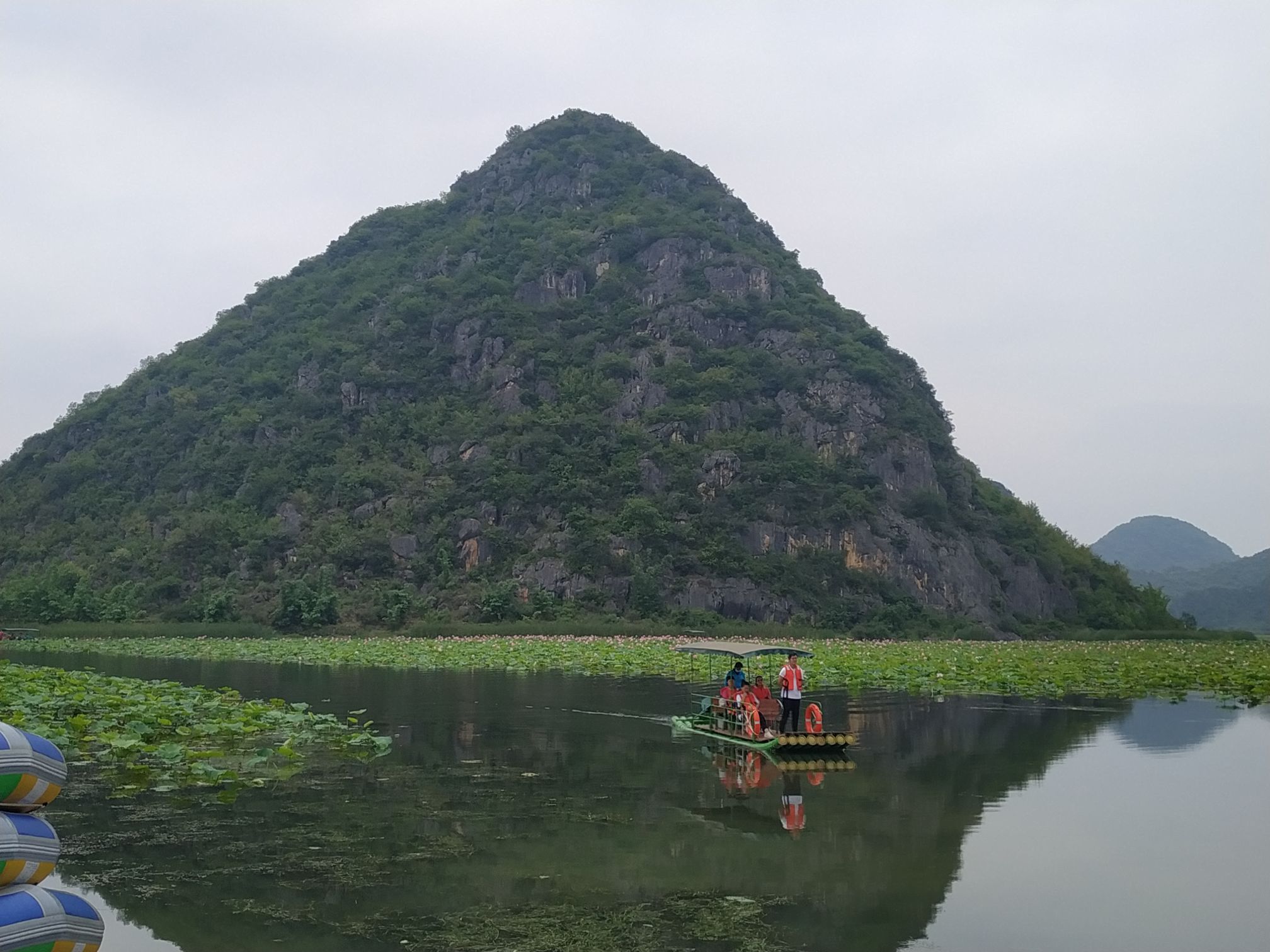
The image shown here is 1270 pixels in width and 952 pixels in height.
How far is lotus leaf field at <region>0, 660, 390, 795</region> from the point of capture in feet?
53.4

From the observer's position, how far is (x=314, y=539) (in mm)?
76062

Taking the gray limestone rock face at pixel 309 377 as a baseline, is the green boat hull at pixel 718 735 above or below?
below

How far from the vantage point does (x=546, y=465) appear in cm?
7969

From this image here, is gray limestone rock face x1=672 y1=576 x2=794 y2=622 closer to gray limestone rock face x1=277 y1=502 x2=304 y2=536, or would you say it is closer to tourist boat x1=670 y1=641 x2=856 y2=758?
gray limestone rock face x1=277 y1=502 x2=304 y2=536

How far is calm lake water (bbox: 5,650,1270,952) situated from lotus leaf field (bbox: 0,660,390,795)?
0.87 meters

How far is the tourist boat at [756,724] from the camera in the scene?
18.6 metres

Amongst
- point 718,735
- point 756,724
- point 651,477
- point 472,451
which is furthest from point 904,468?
point 756,724

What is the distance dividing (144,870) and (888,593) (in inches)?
2584

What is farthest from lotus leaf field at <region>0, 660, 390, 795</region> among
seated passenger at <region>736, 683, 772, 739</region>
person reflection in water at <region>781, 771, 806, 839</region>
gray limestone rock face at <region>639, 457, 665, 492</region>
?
gray limestone rock face at <region>639, 457, 665, 492</region>

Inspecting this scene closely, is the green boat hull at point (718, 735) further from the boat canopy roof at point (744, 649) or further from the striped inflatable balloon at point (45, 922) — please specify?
the striped inflatable balloon at point (45, 922)

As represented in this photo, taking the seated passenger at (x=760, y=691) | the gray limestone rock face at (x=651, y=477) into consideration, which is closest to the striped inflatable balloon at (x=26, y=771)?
the seated passenger at (x=760, y=691)

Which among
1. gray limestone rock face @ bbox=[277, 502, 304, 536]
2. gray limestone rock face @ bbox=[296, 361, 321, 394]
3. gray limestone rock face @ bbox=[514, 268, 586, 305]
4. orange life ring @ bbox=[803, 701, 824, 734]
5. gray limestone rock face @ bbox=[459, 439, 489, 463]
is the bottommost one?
orange life ring @ bbox=[803, 701, 824, 734]

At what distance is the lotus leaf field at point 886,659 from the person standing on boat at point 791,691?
11295 mm

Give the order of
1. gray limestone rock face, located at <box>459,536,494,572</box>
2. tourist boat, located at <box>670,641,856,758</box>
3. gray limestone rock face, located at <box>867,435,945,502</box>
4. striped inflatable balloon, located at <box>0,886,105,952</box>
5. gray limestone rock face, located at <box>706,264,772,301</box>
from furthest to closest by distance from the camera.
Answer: gray limestone rock face, located at <box>706,264,772,301</box> < gray limestone rock face, located at <box>867,435,945,502</box> < gray limestone rock face, located at <box>459,536,494,572</box> < tourist boat, located at <box>670,641,856,758</box> < striped inflatable balloon, located at <box>0,886,105,952</box>
